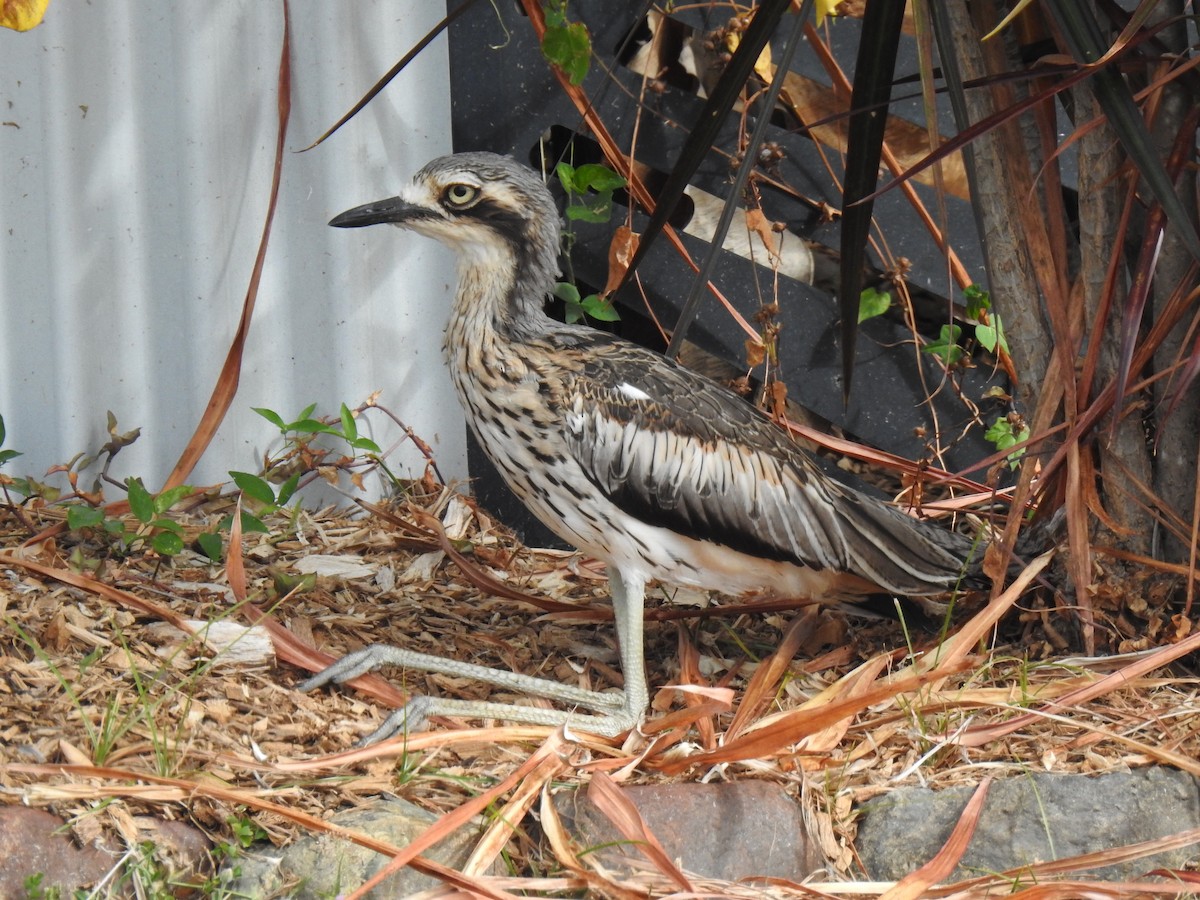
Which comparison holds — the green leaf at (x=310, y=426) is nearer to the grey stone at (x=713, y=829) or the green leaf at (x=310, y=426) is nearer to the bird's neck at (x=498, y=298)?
the bird's neck at (x=498, y=298)

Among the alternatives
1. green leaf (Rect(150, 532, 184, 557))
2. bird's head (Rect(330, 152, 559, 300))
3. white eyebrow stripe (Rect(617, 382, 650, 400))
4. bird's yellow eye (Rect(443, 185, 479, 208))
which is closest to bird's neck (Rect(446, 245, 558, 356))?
bird's head (Rect(330, 152, 559, 300))

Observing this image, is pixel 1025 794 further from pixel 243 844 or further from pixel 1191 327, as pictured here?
pixel 243 844

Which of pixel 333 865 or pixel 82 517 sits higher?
pixel 82 517

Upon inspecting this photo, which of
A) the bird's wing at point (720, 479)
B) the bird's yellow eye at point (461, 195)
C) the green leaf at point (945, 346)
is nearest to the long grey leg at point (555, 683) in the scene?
→ the bird's wing at point (720, 479)

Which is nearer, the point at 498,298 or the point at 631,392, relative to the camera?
the point at 631,392

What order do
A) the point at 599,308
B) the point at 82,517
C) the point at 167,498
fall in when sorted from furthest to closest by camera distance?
the point at 599,308
the point at 167,498
the point at 82,517

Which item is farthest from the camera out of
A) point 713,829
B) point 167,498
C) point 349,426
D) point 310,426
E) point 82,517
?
point 349,426

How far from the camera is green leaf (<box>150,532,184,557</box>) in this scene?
367 centimetres

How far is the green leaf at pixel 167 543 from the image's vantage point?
3.67 meters

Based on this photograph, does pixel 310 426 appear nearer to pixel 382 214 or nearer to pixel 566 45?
pixel 382 214

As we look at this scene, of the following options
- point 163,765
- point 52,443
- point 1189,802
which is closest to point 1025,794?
point 1189,802

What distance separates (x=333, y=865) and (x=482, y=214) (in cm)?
174

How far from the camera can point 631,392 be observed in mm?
3424

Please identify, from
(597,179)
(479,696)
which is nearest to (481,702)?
(479,696)
